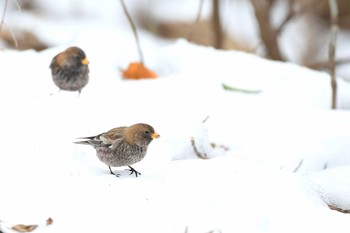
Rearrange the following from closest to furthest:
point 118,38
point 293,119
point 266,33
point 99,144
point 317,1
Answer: point 99,144
point 293,119
point 266,33
point 118,38
point 317,1

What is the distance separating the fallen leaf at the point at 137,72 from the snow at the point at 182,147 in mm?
107

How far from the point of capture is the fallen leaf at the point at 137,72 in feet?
20.0

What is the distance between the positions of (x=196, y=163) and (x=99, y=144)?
626 millimetres

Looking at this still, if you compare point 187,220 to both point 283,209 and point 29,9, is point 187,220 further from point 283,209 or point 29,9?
point 29,9

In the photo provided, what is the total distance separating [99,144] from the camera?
4250 millimetres

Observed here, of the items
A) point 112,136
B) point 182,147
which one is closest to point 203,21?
point 182,147

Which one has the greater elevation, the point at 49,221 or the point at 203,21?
the point at 49,221

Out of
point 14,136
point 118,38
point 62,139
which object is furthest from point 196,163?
point 118,38

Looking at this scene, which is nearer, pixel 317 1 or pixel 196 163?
pixel 196 163

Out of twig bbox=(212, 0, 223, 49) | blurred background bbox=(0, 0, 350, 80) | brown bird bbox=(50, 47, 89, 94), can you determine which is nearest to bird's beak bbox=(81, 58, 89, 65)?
brown bird bbox=(50, 47, 89, 94)

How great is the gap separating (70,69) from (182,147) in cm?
108

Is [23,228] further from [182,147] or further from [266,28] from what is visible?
[266,28]

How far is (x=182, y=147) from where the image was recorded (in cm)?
481

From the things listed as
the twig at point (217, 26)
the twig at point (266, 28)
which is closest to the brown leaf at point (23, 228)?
the twig at point (266, 28)
